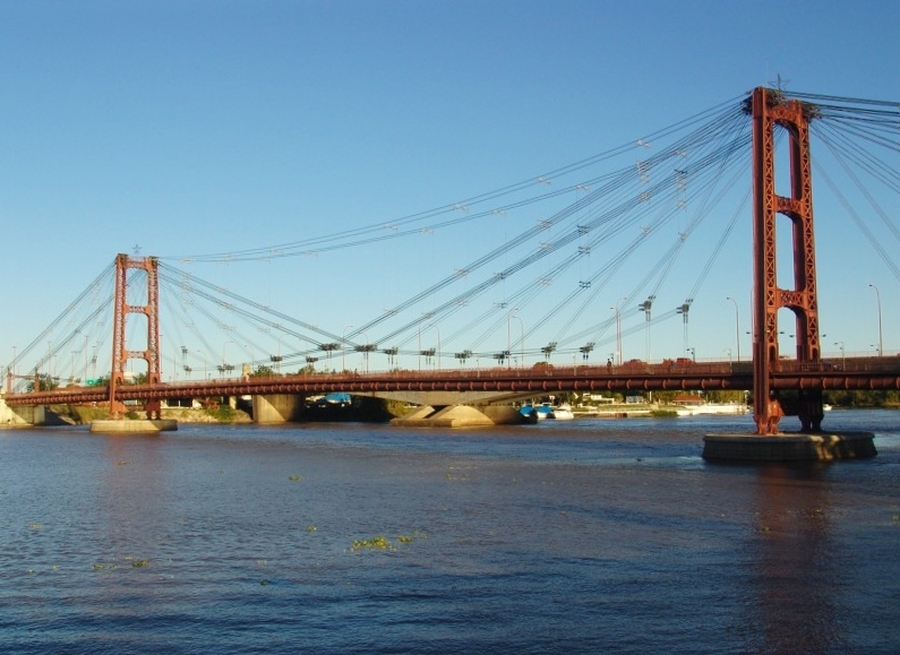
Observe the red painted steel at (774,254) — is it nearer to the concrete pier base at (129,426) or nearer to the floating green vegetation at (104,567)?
the floating green vegetation at (104,567)

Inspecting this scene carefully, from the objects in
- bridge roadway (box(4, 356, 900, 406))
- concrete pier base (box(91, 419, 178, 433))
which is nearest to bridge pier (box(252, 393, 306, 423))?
bridge roadway (box(4, 356, 900, 406))

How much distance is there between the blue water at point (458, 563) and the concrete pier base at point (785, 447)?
13.3 ft

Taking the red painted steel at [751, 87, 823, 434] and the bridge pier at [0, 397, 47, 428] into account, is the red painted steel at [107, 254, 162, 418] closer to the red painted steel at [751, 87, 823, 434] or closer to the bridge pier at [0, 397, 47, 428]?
the bridge pier at [0, 397, 47, 428]

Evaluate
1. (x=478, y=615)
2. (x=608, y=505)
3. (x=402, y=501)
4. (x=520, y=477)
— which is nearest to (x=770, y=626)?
(x=478, y=615)

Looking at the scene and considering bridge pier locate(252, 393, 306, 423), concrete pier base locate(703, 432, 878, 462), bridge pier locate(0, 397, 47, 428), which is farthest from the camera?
bridge pier locate(252, 393, 306, 423)

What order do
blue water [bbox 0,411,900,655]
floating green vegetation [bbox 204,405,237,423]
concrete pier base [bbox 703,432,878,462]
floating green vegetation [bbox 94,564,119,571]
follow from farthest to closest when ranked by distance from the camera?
floating green vegetation [bbox 204,405,237,423]
concrete pier base [bbox 703,432,878,462]
floating green vegetation [bbox 94,564,119,571]
blue water [bbox 0,411,900,655]

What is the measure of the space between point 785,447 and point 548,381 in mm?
33095

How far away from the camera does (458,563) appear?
3012 cm

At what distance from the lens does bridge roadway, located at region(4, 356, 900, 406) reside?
68.3m

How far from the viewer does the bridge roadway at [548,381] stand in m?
68.3

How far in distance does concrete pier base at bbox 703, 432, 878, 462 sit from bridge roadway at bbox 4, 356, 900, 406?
389cm

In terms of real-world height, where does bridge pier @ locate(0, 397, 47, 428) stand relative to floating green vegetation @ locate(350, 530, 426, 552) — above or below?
above

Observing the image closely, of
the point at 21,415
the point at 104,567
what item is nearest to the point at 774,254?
the point at 104,567

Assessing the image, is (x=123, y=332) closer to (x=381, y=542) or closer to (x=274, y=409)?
(x=274, y=409)
